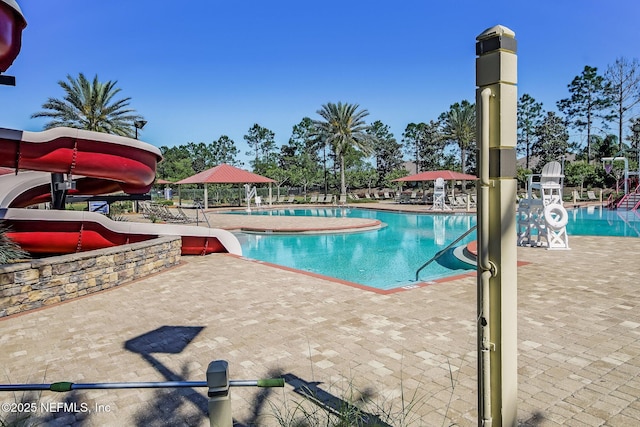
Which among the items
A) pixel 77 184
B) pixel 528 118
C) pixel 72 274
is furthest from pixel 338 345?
pixel 528 118

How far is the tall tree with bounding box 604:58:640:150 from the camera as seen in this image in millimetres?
39188

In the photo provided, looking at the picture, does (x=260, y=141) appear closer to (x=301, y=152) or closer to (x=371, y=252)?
(x=301, y=152)

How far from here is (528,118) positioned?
149ft

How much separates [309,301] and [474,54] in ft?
14.2

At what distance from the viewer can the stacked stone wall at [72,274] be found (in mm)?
5223

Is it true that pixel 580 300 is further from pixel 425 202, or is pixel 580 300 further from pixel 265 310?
pixel 425 202

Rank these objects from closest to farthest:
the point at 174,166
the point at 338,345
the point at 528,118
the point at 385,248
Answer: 1. the point at 338,345
2. the point at 385,248
3. the point at 528,118
4. the point at 174,166

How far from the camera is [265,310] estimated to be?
5297 mm

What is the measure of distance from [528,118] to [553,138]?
3.41 meters

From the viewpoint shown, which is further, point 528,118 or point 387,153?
point 387,153

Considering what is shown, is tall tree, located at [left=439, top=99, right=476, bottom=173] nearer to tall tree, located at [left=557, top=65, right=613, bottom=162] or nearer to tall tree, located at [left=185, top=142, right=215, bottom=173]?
tall tree, located at [left=557, top=65, right=613, bottom=162]

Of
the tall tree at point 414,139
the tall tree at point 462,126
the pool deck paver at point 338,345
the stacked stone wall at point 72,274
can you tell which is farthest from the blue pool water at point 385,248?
the tall tree at point 414,139

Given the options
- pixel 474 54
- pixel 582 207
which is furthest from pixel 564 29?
pixel 474 54

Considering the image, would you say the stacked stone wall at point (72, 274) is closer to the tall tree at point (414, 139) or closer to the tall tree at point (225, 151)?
the tall tree at point (414, 139)
